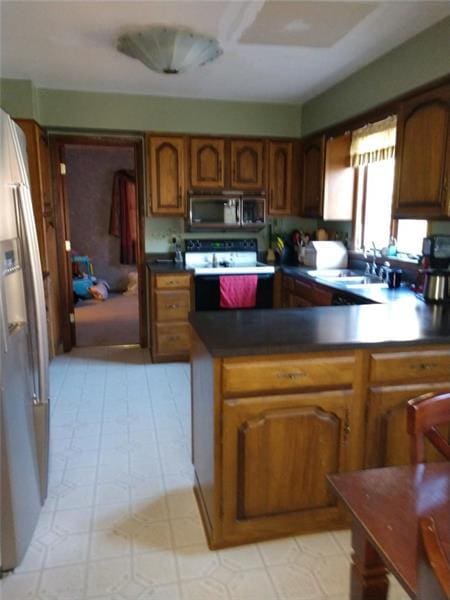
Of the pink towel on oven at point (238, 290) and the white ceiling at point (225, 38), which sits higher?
the white ceiling at point (225, 38)

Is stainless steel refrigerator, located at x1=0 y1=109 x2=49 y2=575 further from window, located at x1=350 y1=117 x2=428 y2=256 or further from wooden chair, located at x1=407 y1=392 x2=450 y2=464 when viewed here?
window, located at x1=350 y1=117 x2=428 y2=256

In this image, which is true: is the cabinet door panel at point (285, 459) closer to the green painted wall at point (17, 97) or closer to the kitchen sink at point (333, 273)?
the kitchen sink at point (333, 273)

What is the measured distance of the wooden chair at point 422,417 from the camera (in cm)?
113

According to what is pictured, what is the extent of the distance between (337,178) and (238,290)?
4.34 feet

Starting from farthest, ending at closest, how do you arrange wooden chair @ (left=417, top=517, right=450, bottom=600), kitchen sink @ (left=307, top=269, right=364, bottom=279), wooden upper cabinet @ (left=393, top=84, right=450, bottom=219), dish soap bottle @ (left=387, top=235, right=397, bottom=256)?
1. kitchen sink @ (left=307, top=269, right=364, bottom=279)
2. dish soap bottle @ (left=387, top=235, right=397, bottom=256)
3. wooden upper cabinet @ (left=393, top=84, right=450, bottom=219)
4. wooden chair @ (left=417, top=517, right=450, bottom=600)

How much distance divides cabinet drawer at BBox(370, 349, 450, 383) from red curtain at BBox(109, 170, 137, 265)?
5.98 metres

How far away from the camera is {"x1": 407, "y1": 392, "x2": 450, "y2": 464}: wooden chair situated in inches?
44.4

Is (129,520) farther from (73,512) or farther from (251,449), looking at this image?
(251,449)

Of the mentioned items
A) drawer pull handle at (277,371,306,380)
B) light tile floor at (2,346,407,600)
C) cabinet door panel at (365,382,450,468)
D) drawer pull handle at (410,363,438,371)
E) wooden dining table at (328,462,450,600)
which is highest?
drawer pull handle at (277,371,306,380)

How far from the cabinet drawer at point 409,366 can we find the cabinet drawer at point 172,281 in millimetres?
2527

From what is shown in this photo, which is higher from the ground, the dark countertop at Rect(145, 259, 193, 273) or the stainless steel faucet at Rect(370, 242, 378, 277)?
the stainless steel faucet at Rect(370, 242, 378, 277)

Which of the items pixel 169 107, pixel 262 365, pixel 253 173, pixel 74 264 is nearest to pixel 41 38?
pixel 169 107

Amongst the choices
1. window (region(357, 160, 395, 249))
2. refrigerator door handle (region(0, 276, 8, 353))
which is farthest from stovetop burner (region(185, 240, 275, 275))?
refrigerator door handle (region(0, 276, 8, 353))

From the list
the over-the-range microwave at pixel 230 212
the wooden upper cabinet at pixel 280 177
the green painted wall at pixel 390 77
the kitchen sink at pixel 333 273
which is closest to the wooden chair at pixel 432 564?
the green painted wall at pixel 390 77
